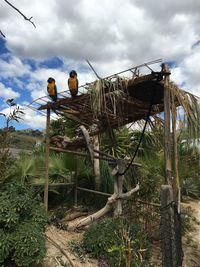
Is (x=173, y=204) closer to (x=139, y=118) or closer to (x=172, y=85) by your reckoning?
(x=172, y=85)

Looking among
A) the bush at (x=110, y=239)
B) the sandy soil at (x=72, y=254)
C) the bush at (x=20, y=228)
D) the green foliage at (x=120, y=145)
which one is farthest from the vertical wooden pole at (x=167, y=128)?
the green foliage at (x=120, y=145)

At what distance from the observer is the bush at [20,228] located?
144 inches

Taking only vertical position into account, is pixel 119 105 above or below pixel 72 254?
above

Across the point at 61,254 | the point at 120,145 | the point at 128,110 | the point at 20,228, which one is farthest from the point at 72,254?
the point at 120,145

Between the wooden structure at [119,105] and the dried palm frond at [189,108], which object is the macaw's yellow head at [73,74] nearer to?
the wooden structure at [119,105]

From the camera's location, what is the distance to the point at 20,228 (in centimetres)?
389

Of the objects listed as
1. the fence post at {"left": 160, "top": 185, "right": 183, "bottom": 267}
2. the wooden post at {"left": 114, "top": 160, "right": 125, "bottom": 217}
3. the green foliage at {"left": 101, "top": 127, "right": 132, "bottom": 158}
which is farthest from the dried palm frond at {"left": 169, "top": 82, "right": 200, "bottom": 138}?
the green foliage at {"left": 101, "top": 127, "right": 132, "bottom": 158}

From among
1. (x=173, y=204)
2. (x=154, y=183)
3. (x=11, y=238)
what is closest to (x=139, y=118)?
(x=154, y=183)

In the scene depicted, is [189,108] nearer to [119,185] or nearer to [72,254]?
[119,185]

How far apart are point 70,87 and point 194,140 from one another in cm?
224

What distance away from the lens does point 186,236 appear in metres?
6.13

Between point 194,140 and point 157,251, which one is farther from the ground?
point 194,140

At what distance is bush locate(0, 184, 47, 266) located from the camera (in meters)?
3.67

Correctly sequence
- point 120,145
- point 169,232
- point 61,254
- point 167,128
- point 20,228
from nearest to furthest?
point 20,228 → point 169,232 → point 167,128 → point 61,254 → point 120,145
